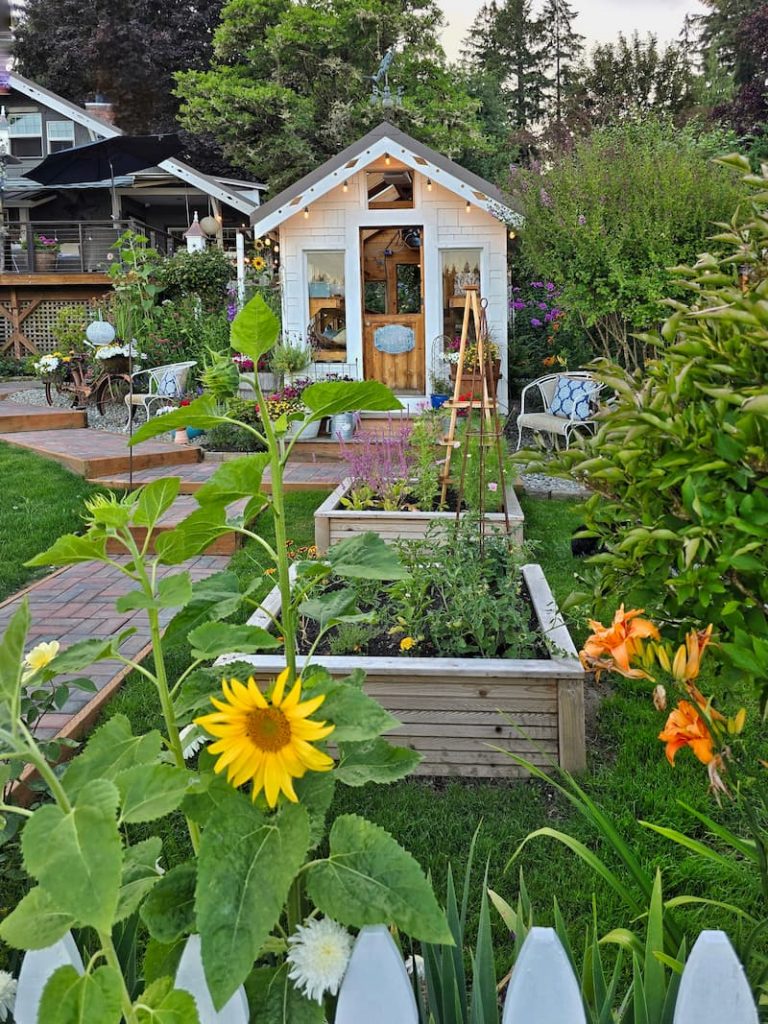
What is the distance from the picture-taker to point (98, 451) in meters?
8.11

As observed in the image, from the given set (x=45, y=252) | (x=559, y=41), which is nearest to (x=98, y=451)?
(x=45, y=252)

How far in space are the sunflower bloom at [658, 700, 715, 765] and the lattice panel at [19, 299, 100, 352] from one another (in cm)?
A: 1711

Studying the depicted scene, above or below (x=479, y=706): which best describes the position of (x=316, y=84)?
above

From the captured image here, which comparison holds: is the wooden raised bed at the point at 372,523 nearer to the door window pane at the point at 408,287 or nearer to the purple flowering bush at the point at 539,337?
the purple flowering bush at the point at 539,337

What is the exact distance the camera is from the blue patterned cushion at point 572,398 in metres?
8.80

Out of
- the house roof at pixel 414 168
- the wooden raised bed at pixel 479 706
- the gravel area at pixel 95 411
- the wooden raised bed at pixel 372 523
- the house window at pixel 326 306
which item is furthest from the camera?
the house window at pixel 326 306

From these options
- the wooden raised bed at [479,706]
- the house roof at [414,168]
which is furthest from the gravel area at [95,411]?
the wooden raised bed at [479,706]

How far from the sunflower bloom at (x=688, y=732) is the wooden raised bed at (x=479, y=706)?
1.74 m

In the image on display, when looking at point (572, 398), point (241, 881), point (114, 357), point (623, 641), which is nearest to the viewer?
point (241, 881)

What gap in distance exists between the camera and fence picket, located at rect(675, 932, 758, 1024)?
36.7 inches

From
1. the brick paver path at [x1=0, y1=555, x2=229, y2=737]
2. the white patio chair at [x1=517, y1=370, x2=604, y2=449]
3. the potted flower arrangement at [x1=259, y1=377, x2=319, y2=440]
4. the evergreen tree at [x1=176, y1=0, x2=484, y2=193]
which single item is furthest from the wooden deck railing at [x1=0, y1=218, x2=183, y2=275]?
the brick paver path at [x1=0, y1=555, x2=229, y2=737]

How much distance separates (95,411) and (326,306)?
3268 mm

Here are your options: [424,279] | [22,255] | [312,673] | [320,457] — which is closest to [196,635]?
[312,673]

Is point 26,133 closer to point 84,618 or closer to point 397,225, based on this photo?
point 397,225
